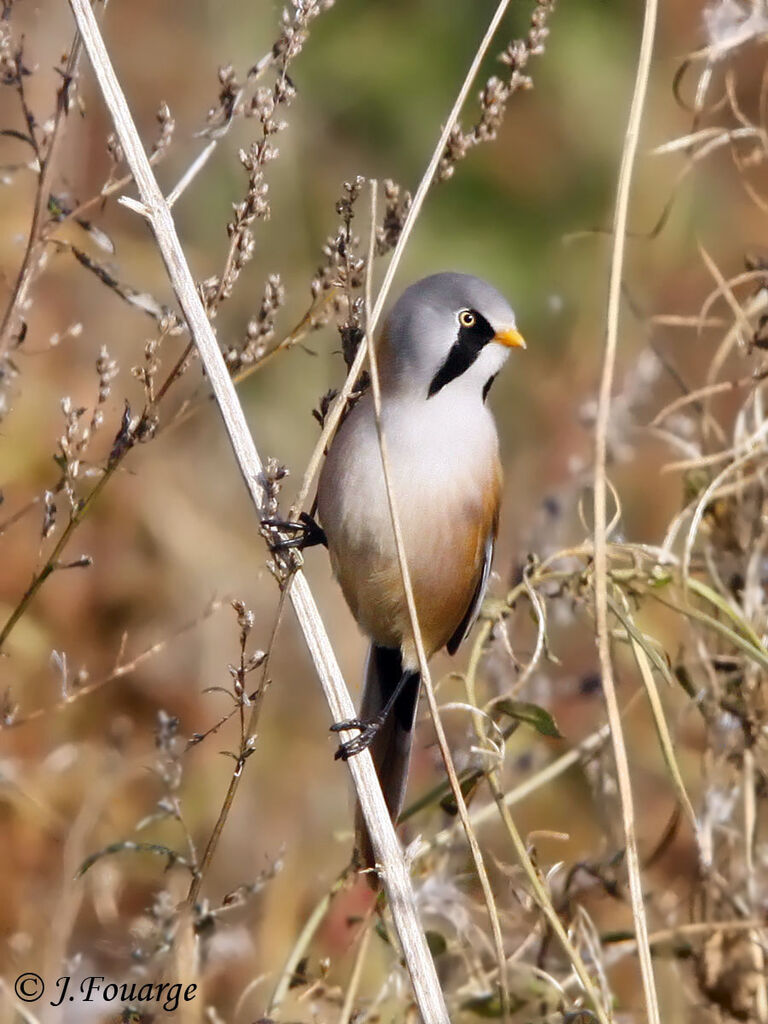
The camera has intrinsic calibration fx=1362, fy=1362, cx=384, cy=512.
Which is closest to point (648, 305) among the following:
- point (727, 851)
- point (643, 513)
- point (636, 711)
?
point (643, 513)

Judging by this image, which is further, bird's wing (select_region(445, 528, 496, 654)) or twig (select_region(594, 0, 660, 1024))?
bird's wing (select_region(445, 528, 496, 654))

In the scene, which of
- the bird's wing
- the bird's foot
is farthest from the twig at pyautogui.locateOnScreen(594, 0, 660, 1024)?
the bird's wing

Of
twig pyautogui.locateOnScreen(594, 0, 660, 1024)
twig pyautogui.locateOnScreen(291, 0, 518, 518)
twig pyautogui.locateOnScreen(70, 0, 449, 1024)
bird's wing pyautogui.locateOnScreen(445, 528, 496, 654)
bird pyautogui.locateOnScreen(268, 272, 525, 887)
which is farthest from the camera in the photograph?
bird's wing pyautogui.locateOnScreen(445, 528, 496, 654)

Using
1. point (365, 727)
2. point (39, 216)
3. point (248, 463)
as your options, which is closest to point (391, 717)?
point (365, 727)

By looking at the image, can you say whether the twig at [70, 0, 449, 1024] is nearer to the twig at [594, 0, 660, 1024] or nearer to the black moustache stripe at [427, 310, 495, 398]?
the twig at [594, 0, 660, 1024]

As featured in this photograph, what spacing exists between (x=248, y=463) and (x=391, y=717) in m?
1.29

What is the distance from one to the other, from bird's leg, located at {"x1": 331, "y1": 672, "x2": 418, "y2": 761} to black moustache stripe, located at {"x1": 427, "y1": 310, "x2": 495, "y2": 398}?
0.78 metres

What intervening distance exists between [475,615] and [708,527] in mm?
603

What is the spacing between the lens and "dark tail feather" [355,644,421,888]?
3.43 metres

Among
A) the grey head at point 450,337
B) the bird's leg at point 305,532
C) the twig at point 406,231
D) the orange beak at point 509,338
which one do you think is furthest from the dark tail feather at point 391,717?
the twig at point 406,231

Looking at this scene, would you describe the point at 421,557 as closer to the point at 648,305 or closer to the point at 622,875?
the point at 622,875

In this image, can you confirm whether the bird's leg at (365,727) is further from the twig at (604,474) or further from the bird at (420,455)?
the twig at (604,474)

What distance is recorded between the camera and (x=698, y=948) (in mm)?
3014

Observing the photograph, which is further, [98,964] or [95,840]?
[95,840]
